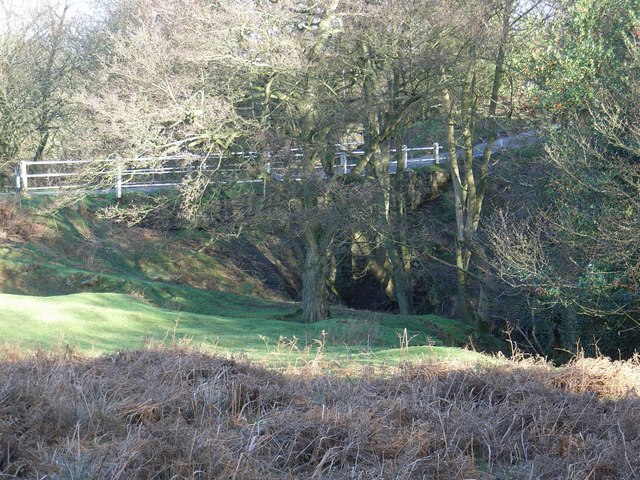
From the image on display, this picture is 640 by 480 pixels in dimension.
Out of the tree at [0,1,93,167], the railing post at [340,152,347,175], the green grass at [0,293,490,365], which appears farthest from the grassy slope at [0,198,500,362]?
the tree at [0,1,93,167]

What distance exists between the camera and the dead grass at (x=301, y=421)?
6223 mm

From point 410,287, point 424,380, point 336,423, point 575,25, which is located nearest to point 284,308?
point 410,287

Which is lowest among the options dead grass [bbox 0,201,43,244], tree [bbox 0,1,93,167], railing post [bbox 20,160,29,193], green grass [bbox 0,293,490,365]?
green grass [bbox 0,293,490,365]

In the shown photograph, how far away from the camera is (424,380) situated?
9227 mm

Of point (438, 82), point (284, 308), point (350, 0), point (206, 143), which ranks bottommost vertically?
point (284, 308)

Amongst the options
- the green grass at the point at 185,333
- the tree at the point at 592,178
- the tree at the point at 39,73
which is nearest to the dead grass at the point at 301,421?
the green grass at the point at 185,333

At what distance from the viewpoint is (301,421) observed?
23.9 ft

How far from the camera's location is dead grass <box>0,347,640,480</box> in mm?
6223

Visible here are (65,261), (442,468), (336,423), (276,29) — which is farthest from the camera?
(65,261)

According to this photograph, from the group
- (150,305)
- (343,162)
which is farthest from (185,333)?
(343,162)

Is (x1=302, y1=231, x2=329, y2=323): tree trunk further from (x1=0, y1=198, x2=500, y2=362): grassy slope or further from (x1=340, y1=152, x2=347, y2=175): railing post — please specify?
(x1=340, y1=152, x2=347, y2=175): railing post

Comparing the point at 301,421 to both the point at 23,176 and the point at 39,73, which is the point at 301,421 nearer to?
the point at 23,176

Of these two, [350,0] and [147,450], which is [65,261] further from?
[147,450]

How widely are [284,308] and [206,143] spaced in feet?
26.3
